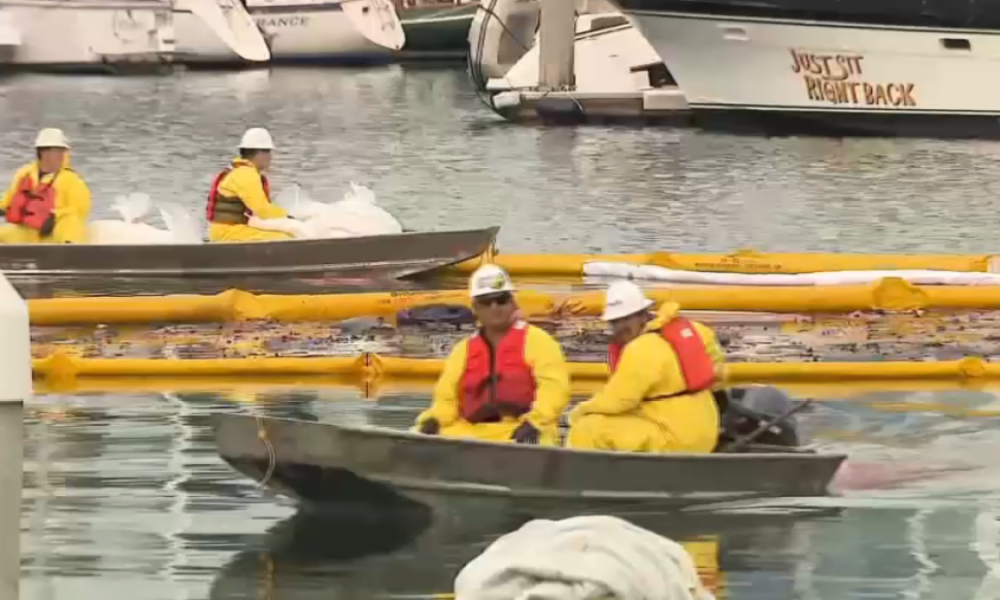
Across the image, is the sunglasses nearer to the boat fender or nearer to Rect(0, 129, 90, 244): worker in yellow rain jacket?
Rect(0, 129, 90, 244): worker in yellow rain jacket

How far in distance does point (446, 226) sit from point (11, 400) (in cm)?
2724

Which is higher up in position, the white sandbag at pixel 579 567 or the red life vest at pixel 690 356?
the white sandbag at pixel 579 567

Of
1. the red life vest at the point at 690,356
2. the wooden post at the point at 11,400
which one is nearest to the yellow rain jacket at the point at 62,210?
the red life vest at the point at 690,356

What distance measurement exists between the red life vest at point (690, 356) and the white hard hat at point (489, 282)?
2.26ft

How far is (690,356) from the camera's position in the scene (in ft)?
34.1

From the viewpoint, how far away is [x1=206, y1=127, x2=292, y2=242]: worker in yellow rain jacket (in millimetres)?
17984

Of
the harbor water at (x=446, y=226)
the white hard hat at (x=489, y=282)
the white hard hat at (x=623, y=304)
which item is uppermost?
the white hard hat at (x=489, y=282)

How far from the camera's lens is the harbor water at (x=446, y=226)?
10.1m

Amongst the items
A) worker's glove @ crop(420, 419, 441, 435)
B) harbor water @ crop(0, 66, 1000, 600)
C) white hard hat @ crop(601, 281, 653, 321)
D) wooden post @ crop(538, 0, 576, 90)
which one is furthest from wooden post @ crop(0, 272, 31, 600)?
wooden post @ crop(538, 0, 576, 90)

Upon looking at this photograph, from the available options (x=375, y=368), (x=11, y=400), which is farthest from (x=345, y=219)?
(x=11, y=400)

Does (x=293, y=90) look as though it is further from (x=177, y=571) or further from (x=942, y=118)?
(x=177, y=571)

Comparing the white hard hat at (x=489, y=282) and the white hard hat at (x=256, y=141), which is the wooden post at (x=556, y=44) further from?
the white hard hat at (x=489, y=282)

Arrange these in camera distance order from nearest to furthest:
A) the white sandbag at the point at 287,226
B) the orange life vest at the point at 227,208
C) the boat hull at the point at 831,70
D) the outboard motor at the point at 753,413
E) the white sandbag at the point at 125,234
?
1. the outboard motor at the point at 753,413
2. the orange life vest at the point at 227,208
3. the white sandbag at the point at 287,226
4. the white sandbag at the point at 125,234
5. the boat hull at the point at 831,70

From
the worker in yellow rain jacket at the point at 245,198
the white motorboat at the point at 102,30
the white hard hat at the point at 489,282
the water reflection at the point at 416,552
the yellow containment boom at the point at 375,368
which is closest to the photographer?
the water reflection at the point at 416,552
